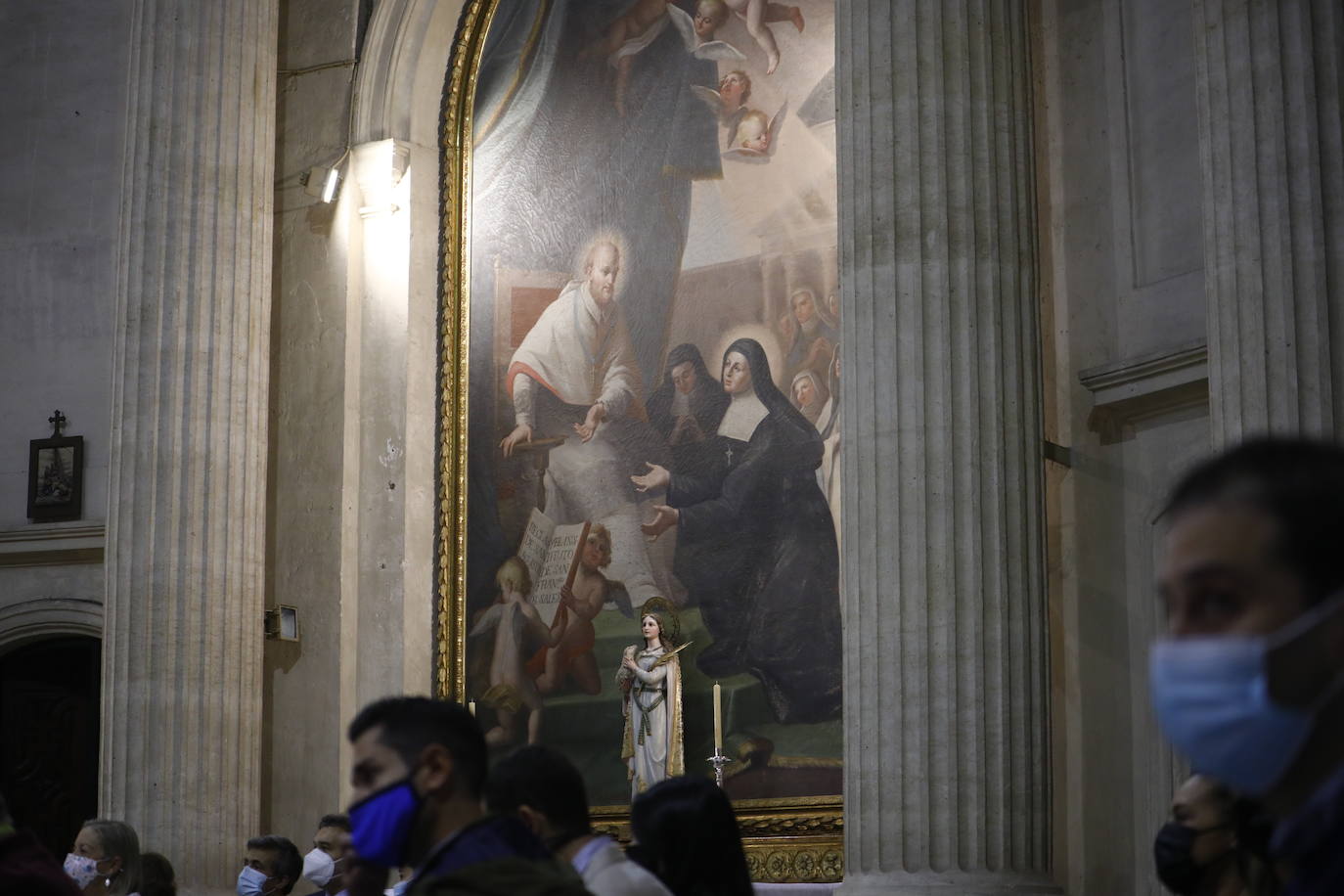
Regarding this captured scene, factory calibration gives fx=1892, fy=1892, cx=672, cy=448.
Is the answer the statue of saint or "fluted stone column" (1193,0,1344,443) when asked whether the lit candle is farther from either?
"fluted stone column" (1193,0,1344,443)

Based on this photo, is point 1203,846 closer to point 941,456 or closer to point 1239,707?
point 1239,707

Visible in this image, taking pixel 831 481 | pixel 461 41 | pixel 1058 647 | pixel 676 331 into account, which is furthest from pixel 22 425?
pixel 1058 647

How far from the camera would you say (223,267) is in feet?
37.8

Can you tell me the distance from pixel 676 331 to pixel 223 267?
2.82 meters

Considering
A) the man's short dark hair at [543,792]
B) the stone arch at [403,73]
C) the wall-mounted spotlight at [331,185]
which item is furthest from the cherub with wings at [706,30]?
the man's short dark hair at [543,792]

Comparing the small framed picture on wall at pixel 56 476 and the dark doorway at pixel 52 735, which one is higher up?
the small framed picture on wall at pixel 56 476

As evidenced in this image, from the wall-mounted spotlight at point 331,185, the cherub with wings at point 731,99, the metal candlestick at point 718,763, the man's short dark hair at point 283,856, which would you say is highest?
the cherub with wings at point 731,99

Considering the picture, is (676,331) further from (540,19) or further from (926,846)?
(926,846)

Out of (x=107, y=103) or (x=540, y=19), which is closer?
(x=540, y=19)

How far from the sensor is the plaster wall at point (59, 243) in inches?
524

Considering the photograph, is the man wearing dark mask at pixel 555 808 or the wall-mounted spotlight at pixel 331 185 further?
the wall-mounted spotlight at pixel 331 185

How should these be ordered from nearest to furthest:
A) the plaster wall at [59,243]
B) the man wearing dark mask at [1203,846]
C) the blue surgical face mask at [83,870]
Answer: the man wearing dark mask at [1203,846] < the blue surgical face mask at [83,870] < the plaster wall at [59,243]

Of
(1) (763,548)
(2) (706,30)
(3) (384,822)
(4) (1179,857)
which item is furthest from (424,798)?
(2) (706,30)

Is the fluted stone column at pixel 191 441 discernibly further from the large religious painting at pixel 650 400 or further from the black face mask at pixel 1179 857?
the black face mask at pixel 1179 857
